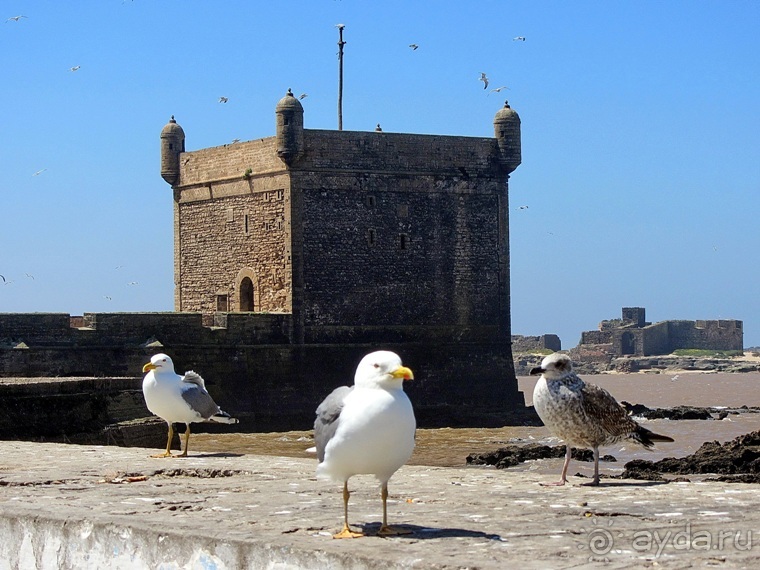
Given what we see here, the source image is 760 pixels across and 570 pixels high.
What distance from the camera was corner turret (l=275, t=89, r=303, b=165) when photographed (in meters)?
31.7

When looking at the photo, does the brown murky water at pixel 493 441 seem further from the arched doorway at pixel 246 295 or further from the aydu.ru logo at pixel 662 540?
the aydu.ru logo at pixel 662 540

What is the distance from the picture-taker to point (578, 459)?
19.9 metres

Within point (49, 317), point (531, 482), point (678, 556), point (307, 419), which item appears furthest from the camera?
point (307, 419)

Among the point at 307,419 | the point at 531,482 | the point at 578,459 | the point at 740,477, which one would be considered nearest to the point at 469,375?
the point at 307,419

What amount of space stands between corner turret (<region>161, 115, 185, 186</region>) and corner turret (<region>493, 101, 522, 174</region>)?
26.4ft

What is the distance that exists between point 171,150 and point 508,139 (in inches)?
336

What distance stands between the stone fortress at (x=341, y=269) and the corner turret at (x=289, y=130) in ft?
0.10

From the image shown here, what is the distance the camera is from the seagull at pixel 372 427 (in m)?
5.88

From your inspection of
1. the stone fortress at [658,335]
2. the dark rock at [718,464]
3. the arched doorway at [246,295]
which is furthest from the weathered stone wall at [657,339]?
the dark rock at [718,464]

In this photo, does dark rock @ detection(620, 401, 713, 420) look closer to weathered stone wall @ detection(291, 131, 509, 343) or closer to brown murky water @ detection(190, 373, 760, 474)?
brown murky water @ detection(190, 373, 760, 474)

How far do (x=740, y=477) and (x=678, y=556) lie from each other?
32.5 feet

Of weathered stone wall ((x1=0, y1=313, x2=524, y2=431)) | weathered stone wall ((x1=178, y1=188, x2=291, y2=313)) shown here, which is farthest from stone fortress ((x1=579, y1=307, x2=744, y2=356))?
weathered stone wall ((x1=178, y1=188, x2=291, y2=313))

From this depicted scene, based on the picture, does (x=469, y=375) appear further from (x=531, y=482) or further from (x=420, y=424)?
(x=531, y=482)

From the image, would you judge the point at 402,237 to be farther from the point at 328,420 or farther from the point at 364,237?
the point at 328,420
